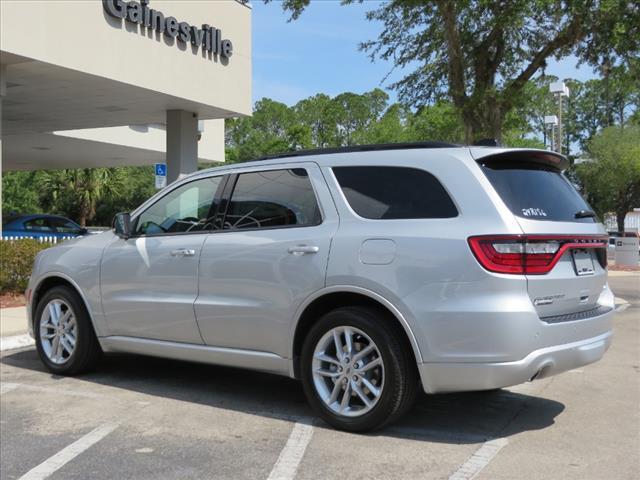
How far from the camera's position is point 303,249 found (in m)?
5.07

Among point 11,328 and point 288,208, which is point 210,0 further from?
point 288,208

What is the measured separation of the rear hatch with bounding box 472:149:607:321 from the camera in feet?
14.7

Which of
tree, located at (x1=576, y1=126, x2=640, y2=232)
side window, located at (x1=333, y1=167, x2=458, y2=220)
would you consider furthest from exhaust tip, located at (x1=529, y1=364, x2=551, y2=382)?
tree, located at (x1=576, y1=126, x2=640, y2=232)

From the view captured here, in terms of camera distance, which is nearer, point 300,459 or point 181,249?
point 300,459

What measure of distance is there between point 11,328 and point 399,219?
6.44 metres

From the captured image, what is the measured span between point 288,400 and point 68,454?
1864 millimetres

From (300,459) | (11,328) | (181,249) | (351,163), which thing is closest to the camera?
(300,459)

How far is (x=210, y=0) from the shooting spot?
17781 millimetres

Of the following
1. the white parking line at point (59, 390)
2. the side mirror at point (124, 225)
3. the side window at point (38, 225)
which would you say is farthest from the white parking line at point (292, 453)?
the side window at point (38, 225)

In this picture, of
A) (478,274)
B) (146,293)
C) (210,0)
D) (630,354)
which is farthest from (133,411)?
(210,0)

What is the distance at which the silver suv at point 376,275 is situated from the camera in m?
4.42

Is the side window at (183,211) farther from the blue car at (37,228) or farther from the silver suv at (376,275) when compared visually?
the blue car at (37,228)

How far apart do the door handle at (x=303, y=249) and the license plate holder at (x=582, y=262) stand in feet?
5.71

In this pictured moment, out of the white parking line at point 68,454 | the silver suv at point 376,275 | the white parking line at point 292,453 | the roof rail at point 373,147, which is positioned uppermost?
the roof rail at point 373,147
